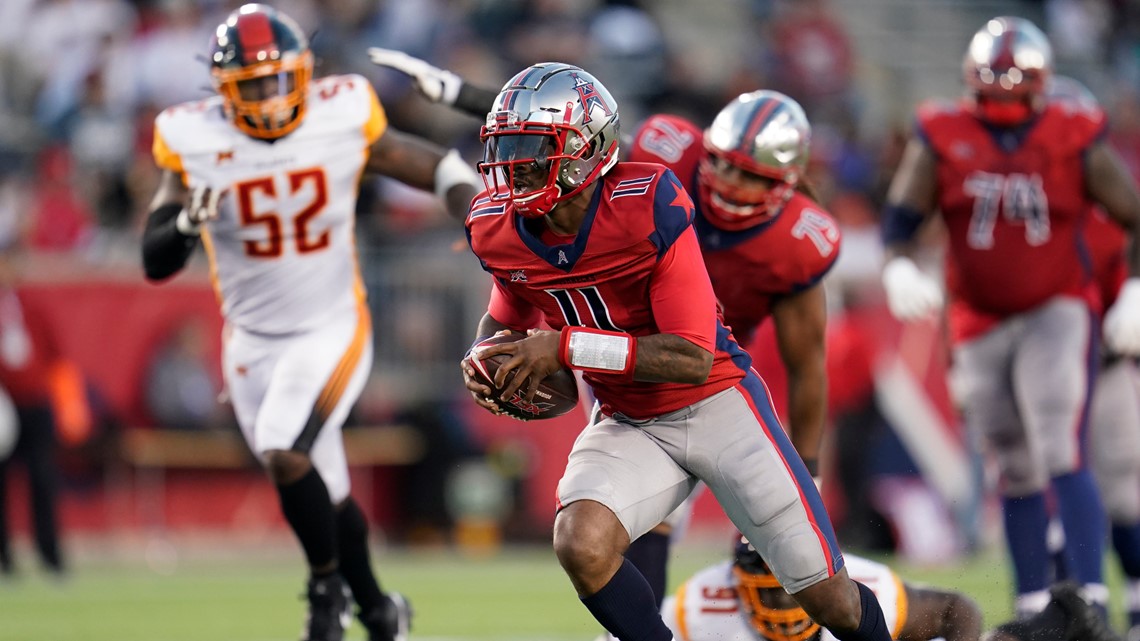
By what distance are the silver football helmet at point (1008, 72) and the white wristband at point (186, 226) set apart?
316 cm

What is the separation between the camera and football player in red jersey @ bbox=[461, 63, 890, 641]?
15.1 feet

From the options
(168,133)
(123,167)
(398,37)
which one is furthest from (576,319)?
(398,37)

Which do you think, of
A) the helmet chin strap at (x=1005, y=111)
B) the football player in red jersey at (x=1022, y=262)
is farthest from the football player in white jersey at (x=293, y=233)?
the helmet chin strap at (x=1005, y=111)

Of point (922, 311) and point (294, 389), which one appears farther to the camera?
point (922, 311)

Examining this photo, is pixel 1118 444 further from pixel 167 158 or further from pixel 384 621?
pixel 167 158

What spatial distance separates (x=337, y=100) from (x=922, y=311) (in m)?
2.51

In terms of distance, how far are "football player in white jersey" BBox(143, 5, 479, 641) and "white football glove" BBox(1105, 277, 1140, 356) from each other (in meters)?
2.70

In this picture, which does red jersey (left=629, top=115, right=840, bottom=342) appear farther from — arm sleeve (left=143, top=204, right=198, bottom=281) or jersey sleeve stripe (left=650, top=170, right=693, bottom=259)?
arm sleeve (left=143, top=204, right=198, bottom=281)

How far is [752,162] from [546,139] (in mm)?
1092

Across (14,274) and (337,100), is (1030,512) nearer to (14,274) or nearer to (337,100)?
(337,100)

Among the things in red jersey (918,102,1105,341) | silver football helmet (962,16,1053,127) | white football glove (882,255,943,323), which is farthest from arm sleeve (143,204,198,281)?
silver football helmet (962,16,1053,127)

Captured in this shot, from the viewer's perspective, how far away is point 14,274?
11203 millimetres

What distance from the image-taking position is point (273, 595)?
379 inches

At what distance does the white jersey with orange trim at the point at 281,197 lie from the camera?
6.31m
